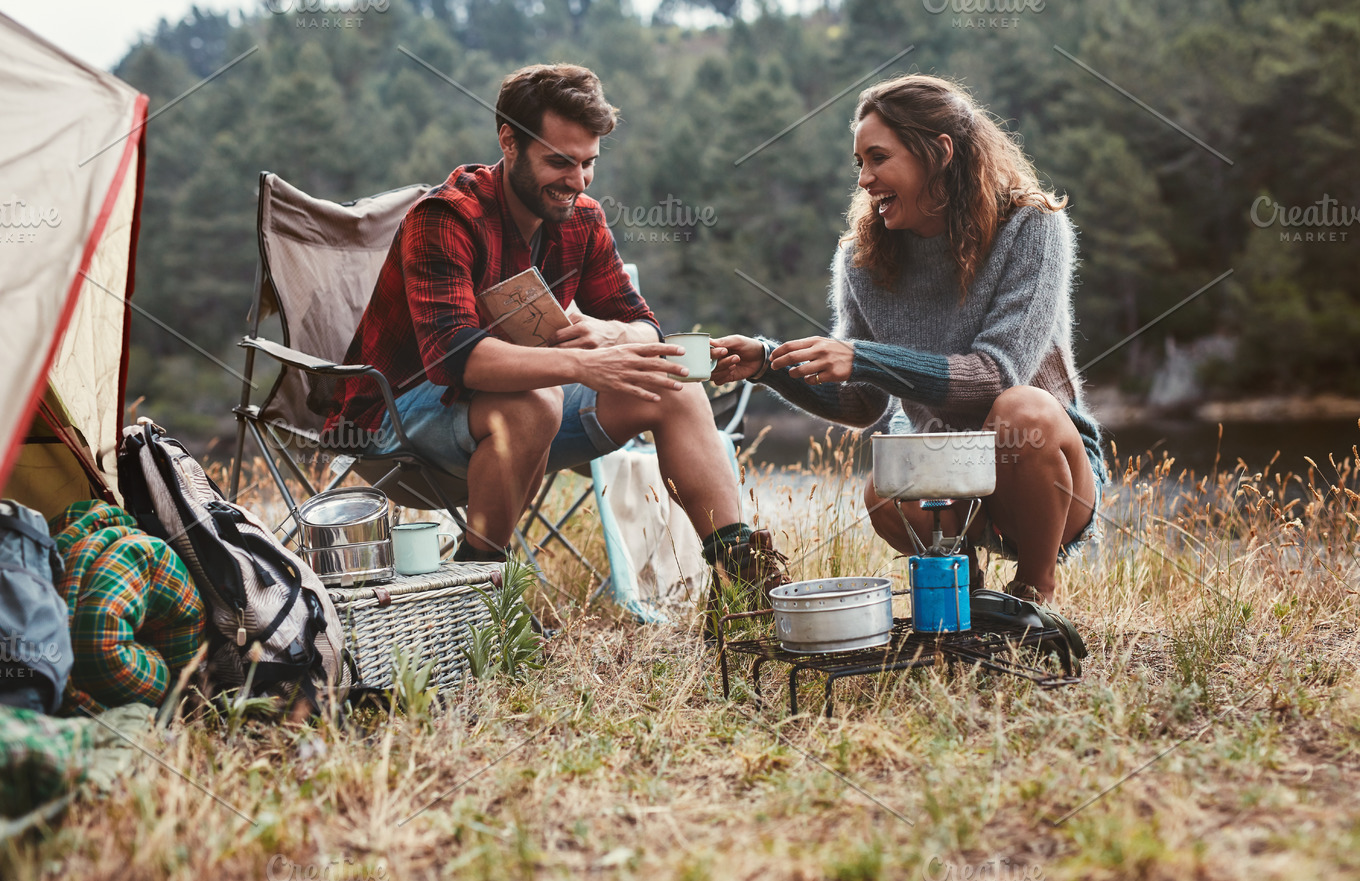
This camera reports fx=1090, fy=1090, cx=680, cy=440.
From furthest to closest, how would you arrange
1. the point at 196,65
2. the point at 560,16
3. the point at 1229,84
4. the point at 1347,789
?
the point at 560,16 < the point at 196,65 < the point at 1229,84 < the point at 1347,789

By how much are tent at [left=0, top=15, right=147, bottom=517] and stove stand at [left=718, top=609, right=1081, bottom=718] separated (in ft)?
3.43

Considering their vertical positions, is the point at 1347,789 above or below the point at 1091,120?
below

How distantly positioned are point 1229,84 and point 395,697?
19787mm

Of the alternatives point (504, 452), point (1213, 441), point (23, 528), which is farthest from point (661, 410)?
point (1213, 441)

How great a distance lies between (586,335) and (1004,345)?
83cm

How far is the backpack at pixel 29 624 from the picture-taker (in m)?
1.38

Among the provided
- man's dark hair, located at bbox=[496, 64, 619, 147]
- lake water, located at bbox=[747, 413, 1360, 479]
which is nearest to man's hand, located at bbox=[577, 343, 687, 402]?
man's dark hair, located at bbox=[496, 64, 619, 147]

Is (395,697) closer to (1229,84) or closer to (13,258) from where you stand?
(13,258)

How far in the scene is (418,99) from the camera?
2619cm

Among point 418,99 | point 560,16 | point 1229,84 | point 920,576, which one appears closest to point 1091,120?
point 1229,84

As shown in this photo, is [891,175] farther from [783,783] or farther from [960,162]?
[783,783]

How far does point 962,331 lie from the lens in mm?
2203

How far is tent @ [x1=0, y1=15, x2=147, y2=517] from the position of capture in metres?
1.36

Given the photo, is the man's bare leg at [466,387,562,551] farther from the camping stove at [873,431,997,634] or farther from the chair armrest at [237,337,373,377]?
the camping stove at [873,431,997,634]
